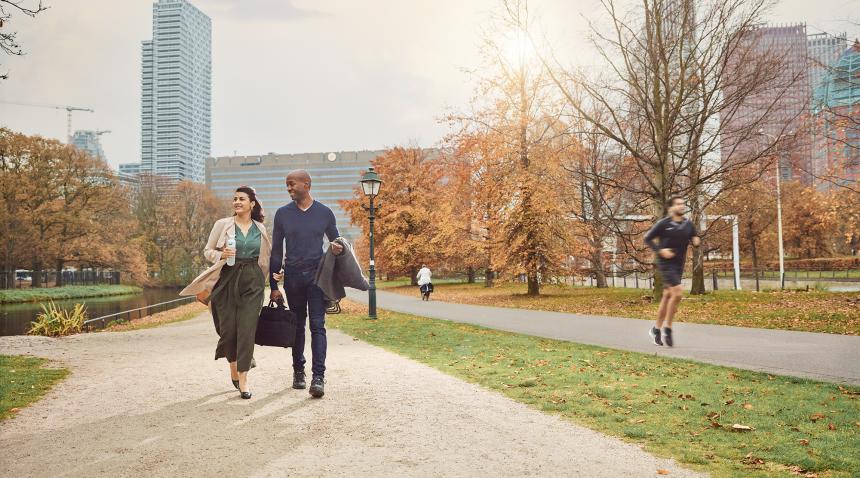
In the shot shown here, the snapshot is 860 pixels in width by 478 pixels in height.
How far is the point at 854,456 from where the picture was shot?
174 inches

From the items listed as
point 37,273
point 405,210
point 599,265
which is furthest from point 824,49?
point 37,273

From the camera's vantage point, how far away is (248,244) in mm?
6270

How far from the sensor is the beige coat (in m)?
6.13

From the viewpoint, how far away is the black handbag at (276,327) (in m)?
6.45

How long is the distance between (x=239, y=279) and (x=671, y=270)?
4102 mm

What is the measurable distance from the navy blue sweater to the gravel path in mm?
1420

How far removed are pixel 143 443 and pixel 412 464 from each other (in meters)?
2.18

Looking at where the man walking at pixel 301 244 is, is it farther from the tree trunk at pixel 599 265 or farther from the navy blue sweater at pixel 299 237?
the tree trunk at pixel 599 265

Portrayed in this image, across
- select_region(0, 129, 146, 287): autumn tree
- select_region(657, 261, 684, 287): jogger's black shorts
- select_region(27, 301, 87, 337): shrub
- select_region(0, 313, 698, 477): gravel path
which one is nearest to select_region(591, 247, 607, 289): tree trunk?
select_region(27, 301, 87, 337): shrub

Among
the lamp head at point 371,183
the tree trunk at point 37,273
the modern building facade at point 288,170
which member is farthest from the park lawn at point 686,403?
the modern building facade at point 288,170

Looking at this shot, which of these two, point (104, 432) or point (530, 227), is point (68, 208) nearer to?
point (530, 227)

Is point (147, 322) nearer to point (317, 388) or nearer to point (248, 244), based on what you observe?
point (317, 388)

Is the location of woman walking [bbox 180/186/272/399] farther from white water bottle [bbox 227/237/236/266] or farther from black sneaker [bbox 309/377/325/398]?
black sneaker [bbox 309/377/325/398]

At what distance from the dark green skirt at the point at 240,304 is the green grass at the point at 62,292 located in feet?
92.0
